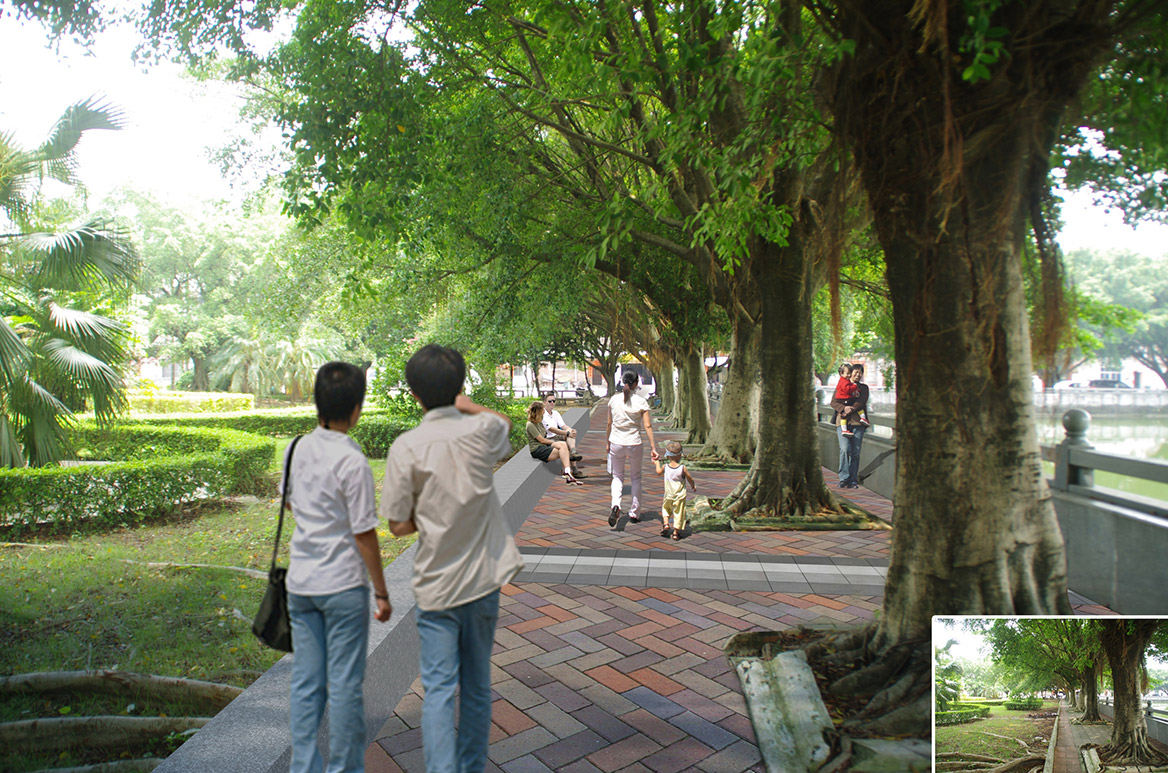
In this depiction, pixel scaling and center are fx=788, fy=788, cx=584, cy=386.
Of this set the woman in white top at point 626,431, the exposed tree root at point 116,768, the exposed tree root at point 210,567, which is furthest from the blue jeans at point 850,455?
the exposed tree root at point 116,768

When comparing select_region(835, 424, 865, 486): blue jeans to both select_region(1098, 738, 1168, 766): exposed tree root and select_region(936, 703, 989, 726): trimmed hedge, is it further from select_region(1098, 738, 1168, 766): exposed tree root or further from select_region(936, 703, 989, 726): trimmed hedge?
select_region(1098, 738, 1168, 766): exposed tree root

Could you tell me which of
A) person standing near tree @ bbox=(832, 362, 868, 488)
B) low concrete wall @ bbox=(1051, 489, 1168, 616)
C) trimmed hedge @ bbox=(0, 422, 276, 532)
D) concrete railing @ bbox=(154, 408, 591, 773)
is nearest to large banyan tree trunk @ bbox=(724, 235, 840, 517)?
person standing near tree @ bbox=(832, 362, 868, 488)

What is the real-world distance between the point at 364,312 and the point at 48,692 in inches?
559

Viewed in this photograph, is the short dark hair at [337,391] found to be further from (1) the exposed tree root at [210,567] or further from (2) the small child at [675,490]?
(2) the small child at [675,490]

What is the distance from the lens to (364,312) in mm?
17703

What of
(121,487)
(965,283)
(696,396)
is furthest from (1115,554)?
(696,396)

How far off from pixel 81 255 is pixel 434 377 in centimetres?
708

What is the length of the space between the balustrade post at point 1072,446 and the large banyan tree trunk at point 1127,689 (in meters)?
4.79

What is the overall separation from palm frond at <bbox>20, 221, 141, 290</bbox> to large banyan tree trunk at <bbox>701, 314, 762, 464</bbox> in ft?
29.0

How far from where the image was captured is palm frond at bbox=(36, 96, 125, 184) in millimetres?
6952

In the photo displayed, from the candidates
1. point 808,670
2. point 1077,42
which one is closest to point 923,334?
point 1077,42

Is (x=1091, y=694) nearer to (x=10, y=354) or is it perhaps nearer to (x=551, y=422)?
(x=10, y=354)

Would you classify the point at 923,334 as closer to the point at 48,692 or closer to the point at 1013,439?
the point at 1013,439

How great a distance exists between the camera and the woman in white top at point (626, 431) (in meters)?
8.13
